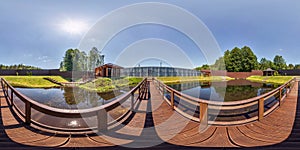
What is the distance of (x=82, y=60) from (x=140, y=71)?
496 inches

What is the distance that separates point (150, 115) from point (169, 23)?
21.6ft

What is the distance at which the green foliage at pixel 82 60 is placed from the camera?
34191mm

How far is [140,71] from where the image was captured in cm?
3222

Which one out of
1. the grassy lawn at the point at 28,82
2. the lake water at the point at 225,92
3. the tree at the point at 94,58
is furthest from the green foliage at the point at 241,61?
the grassy lawn at the point at 28,82

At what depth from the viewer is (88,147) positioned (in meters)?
2.79

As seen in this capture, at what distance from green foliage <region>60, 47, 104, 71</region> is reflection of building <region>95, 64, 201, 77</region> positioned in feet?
17.4

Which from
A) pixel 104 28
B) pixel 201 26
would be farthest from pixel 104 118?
pixel 201 26

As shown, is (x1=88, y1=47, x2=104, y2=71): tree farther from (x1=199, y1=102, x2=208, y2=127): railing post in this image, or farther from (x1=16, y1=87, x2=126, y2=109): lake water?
(x1=199, y1=102, x2=208, y2=127): railing post

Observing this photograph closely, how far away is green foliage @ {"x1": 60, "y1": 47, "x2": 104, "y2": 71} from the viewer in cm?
3419

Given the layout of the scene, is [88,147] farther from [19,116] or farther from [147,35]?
[147,35]

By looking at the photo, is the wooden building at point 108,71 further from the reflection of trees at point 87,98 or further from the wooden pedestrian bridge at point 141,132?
the wooden pedestrian bridge at point 141,132

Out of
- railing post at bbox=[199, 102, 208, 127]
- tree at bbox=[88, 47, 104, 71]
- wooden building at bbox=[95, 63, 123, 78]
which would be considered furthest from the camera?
tree at bbox=[88, 47, 104, 71]

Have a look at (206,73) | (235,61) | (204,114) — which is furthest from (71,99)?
(235,61)

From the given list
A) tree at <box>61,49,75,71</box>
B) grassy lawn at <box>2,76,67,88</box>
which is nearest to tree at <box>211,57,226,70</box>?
tree at <box>61,49,75,71</box>
